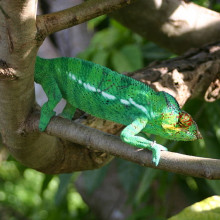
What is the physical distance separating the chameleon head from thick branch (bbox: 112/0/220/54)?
2.48ft

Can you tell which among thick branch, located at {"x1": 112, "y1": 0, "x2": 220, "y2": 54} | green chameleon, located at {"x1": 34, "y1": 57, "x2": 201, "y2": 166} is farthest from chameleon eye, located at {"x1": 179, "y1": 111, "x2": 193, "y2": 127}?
thick branch, located at {"x1": 112, "y1": 0, "x2": 220, "y2": 54}

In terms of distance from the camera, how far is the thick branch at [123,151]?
0.95 metres

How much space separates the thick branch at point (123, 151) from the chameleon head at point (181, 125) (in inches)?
7.1

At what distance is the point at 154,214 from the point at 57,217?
84 centimetres

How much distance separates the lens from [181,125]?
49.2 inches

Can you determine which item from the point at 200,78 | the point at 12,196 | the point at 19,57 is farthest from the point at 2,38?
the point at 12,196

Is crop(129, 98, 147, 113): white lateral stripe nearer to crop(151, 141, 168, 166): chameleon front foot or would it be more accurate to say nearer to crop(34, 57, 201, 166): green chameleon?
crop(34, 57, 201, 166): green chameleon

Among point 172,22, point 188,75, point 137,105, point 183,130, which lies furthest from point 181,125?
point 172,22

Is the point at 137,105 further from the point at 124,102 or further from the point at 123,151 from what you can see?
the point at 123,151

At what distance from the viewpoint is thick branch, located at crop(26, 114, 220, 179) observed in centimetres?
95

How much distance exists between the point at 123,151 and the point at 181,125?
0.88 feet

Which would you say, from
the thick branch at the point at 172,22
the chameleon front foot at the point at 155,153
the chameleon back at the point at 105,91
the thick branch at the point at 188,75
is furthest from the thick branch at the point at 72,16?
the thick branch at the point at 172,22

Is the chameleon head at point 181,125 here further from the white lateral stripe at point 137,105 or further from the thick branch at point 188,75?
the thick branch at point 188,75

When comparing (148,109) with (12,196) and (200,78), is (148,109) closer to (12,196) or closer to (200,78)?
(200,78)
